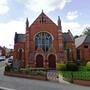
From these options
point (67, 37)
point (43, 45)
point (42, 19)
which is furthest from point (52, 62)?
point (42, 19)

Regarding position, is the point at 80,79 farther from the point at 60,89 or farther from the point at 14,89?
the point at 14,89

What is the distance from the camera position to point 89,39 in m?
60.8

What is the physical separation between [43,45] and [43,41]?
891mm

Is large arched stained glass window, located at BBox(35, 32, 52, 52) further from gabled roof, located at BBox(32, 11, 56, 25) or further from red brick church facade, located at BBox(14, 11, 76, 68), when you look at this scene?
gabled roof, located at BBox(32, 11, 56, 25)

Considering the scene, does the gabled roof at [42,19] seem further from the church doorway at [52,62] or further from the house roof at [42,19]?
the church doorway at [52,62]

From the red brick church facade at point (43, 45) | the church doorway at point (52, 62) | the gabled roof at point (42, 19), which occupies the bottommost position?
the church doorway at point (52, 62)

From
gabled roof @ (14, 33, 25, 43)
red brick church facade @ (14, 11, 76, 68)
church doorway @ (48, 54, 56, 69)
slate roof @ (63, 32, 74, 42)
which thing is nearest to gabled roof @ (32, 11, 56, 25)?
red brick church facade @ (14, 11, 76, 68)

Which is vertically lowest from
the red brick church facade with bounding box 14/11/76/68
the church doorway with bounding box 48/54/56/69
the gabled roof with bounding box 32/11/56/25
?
the church doorway with bounding box 48/54/56/69

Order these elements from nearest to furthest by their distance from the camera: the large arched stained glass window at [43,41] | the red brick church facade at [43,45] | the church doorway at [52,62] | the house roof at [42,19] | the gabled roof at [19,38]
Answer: the red brick church facade at [43,45], the church doorway at [52,62], the large arched stained glass window at [43,41], the house roof at [42,19], the gabled roof at [19,38]

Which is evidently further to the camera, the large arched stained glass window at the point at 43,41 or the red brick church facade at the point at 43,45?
the large arched stained glass window at the point at 43,41

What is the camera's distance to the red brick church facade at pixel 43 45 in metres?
50.8

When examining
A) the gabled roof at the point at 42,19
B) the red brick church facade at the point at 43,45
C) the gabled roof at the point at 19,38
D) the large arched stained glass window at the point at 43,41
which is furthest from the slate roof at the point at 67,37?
the gabled roof at the point at 19,38

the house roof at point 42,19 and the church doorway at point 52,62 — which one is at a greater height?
the house roof at point 42,19

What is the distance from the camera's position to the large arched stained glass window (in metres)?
52.0
